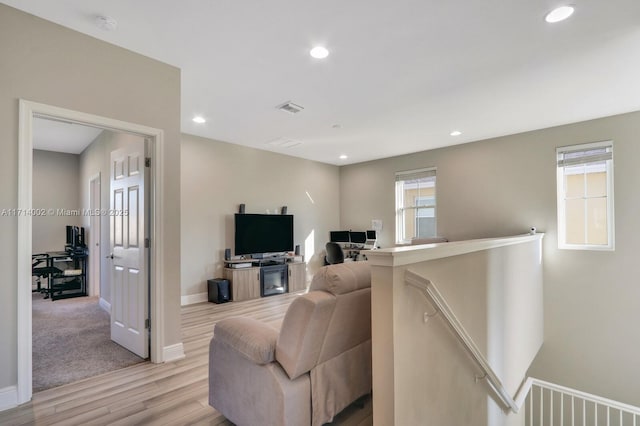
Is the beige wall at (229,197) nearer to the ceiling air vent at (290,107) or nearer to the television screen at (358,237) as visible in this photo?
the television screen at (358,237)

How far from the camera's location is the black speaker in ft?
17.0

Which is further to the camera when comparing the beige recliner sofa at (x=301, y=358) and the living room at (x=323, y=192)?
the living room at (x=323, y=192)

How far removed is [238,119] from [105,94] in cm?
200

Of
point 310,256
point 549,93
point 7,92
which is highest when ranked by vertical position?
point 549,93

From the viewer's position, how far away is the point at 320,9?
2.18 metres

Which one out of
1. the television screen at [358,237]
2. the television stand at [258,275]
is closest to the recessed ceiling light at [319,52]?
the television stand at [258,275]

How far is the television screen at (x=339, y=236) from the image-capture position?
7.41 meters

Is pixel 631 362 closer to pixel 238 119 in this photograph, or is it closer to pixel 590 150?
pixel 590 150

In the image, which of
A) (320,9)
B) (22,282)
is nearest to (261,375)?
(22,282)

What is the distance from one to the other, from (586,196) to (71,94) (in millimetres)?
6306

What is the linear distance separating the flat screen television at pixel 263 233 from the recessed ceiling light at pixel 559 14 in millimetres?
4902

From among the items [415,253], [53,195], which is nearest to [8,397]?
[415,253]

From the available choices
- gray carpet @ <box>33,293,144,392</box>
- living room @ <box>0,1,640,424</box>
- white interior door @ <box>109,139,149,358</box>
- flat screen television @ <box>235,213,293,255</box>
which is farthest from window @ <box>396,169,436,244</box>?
gray carpet @ <box>33,293,144,392</box>

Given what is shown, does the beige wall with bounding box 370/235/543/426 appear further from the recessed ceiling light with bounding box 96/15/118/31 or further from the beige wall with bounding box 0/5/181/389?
the recessed ceiling light with bounding box 96/15/118/31
